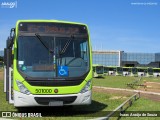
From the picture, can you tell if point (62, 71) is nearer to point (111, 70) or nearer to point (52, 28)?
point (52, 28)

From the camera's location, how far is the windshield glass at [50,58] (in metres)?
11.2

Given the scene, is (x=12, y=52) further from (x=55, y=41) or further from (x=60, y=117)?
(x=60, y=117)

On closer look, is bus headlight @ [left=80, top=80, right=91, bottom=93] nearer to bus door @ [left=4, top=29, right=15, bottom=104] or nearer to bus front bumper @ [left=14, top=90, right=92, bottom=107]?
bus front bumper @ [left=14, top=90, right=92, bottom=107]

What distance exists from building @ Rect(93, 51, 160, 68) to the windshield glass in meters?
118

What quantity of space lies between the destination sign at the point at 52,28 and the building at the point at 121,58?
388ft

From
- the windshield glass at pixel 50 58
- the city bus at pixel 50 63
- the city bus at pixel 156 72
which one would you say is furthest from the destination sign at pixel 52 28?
the city bus at pixel 156 72

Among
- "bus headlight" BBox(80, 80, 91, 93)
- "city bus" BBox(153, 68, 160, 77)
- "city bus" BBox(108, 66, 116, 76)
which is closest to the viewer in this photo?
"bus headlight" BBox(80, 80, 91, 93)

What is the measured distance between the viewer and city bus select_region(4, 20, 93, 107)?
36.1 ft

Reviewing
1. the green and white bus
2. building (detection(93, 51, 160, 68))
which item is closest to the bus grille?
the green and white bus

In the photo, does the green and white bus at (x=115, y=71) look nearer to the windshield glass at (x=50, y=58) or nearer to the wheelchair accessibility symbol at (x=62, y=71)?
the windshield glass at (x=50, y=58)

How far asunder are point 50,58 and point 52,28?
1.04 meters

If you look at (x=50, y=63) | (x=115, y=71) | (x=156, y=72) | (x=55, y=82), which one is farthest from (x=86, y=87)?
(x=115, y=71)

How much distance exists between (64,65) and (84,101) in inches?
51.2

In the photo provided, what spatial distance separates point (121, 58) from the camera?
132m
